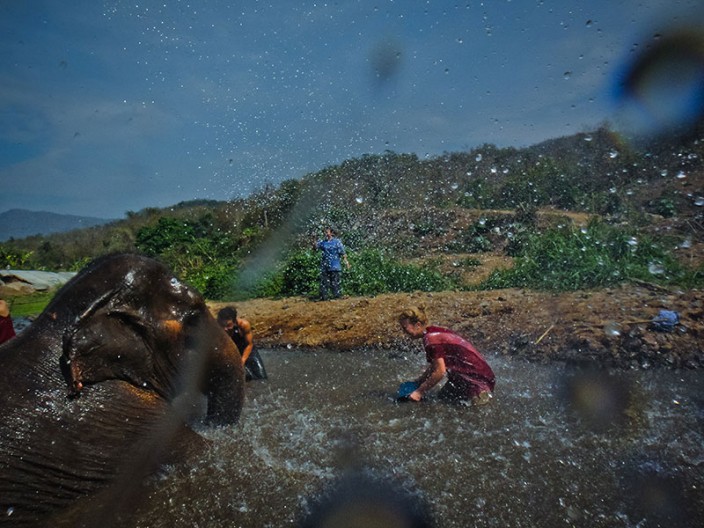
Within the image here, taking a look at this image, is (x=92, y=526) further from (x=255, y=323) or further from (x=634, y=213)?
(x=634, y=213)

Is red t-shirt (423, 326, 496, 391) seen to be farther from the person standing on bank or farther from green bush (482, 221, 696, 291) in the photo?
green bush (482, 221, 696, 291)

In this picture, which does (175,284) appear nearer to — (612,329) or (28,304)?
(612,329)

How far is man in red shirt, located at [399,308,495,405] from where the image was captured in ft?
15.6

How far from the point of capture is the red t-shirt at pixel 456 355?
4773 millimetres

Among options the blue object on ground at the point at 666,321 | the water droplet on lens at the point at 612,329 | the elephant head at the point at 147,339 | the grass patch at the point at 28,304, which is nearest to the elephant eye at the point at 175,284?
the elephant head at the point at 147,339

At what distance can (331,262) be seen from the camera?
10.7 meters

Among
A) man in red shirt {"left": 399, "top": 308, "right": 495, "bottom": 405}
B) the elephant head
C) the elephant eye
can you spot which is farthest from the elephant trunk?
man in red shirt {"left": 399, "top": 308, "right": 495, "bottom": 405}

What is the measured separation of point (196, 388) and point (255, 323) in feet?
20.3

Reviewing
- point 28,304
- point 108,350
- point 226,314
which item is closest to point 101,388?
point 108,350

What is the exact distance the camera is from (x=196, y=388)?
3510 millimetres

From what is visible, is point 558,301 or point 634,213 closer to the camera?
point 558,301

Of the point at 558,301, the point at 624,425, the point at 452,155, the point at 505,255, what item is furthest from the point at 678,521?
the point at 452,155

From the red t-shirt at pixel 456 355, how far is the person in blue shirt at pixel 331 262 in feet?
19.4

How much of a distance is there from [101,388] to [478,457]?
2.86 meters
